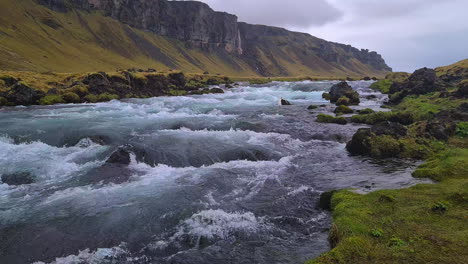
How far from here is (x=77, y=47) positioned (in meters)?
152

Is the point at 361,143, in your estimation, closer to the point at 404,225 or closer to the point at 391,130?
the point at 391,130

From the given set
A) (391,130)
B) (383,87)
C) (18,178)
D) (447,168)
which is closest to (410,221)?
(447,168)

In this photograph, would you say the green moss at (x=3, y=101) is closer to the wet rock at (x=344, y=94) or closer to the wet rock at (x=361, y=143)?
the wet rock at (x=361, y=143)

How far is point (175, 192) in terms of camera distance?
1553 cm

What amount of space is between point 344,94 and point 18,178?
2119 inches

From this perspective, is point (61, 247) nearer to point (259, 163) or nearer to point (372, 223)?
point (372, 223)

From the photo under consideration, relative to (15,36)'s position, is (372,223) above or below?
below

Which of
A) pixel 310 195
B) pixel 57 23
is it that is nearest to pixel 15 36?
pixel 57 23

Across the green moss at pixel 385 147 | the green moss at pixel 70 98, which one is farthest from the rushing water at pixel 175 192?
the green moss at pixel 70 98

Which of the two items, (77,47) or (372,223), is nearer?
(372,223)

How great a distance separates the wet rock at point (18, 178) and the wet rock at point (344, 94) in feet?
156

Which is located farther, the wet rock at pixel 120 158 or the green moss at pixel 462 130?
the green moss at pixel 462 130

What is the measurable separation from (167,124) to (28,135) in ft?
41.3

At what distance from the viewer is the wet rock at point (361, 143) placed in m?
21.6
